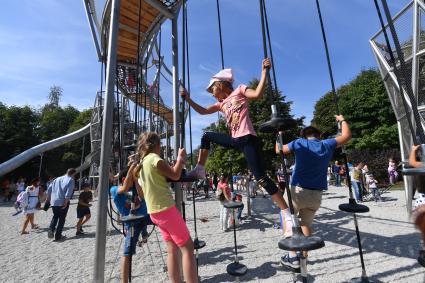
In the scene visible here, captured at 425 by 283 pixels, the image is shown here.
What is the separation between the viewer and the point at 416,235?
7.31m

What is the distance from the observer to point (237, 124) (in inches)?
145

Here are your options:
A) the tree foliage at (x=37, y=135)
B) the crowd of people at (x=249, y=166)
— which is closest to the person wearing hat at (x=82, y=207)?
the crowd of people at (x=249, y=166)

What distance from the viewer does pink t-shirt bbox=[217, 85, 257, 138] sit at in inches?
143

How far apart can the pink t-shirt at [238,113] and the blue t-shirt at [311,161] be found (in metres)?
0.59

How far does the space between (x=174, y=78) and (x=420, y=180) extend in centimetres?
386

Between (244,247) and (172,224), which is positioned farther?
(244,247)

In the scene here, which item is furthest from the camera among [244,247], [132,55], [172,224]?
[132,55]

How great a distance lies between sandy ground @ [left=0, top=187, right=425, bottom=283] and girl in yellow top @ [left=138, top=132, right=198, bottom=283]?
83.3 inches

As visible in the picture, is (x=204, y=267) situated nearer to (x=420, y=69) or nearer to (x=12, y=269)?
(x=12, y=269)

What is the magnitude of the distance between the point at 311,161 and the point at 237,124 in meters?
1.01

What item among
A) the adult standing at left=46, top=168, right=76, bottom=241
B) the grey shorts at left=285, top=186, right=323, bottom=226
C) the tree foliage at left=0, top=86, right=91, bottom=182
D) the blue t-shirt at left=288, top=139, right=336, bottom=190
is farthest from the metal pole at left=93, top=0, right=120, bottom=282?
the tree foliage at left=0, top=86, right=91, bottom=182

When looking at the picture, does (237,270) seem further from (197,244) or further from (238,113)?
(238,113)

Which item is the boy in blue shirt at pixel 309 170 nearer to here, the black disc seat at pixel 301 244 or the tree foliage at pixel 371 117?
the black disc seat at pixel 301 244

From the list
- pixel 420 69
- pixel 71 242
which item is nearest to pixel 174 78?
pixel 71 242
